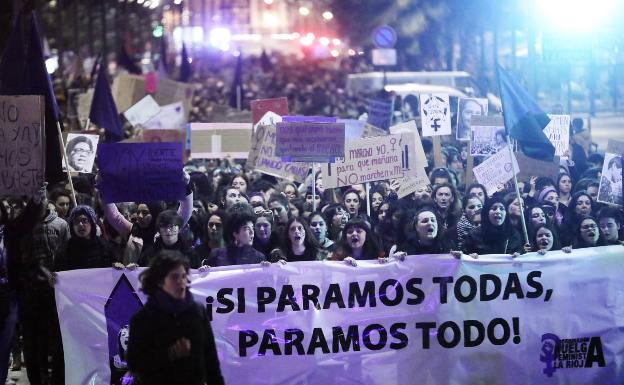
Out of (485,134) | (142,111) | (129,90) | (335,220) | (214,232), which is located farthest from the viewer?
(129,90)

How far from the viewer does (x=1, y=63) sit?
1031 centimetres

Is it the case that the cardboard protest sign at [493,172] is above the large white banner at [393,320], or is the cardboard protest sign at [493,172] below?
above

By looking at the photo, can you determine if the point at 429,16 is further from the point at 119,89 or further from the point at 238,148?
the point at 238,148

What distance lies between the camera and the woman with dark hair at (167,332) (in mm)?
5734

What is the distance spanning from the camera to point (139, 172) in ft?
30.3

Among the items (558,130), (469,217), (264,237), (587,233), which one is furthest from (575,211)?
(558,130)

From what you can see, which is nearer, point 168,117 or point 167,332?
point 167,332

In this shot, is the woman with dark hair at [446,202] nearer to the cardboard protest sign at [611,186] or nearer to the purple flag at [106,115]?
the cardboard protest sign at [611,186]

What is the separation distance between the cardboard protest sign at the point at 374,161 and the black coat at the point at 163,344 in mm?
5278

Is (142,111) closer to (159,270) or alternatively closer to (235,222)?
(235,222)

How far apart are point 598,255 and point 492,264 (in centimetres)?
75

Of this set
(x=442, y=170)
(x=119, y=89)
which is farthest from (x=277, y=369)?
(x=119, y=89)

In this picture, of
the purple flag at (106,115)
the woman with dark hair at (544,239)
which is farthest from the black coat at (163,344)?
the purple flag at (106,115)

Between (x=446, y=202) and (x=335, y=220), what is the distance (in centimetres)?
137
